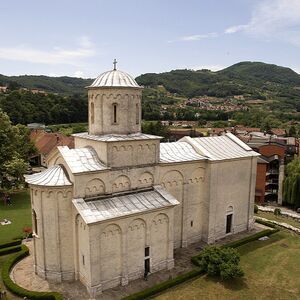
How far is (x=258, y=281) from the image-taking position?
77.2 ft

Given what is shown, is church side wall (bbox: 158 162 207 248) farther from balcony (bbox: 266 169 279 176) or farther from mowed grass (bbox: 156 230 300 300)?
balcony (bbox: 266 169 279 176)

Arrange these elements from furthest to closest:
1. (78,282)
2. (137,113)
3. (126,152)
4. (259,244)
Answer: (259,244) → (137,113) → (126,152) → (78,282)

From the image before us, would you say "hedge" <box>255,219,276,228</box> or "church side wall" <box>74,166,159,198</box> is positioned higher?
"church side wall" <box>74,166,159,198</box>

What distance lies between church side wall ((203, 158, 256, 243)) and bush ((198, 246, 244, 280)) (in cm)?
487


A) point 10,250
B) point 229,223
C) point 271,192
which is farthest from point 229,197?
point 271,192

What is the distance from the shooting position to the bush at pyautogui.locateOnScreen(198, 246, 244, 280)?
74.8 ft

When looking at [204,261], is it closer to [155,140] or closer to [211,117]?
[155,140]

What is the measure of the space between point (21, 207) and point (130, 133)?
21532 mm

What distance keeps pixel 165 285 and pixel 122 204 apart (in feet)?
21.1

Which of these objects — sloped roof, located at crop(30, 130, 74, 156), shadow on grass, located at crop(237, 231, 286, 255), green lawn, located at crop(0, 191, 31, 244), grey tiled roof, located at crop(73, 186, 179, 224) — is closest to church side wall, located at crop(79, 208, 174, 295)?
→ grey tiled roof, located at crop(73, 186, 179, 224)

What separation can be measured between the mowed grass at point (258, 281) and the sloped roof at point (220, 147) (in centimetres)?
878

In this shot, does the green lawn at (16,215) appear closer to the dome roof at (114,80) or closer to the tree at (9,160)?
the tree at (9,160)

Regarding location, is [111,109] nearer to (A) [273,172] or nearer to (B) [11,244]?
(B) [11,244]

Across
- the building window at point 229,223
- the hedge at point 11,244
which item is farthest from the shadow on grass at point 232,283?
the hedge at point 11,244
